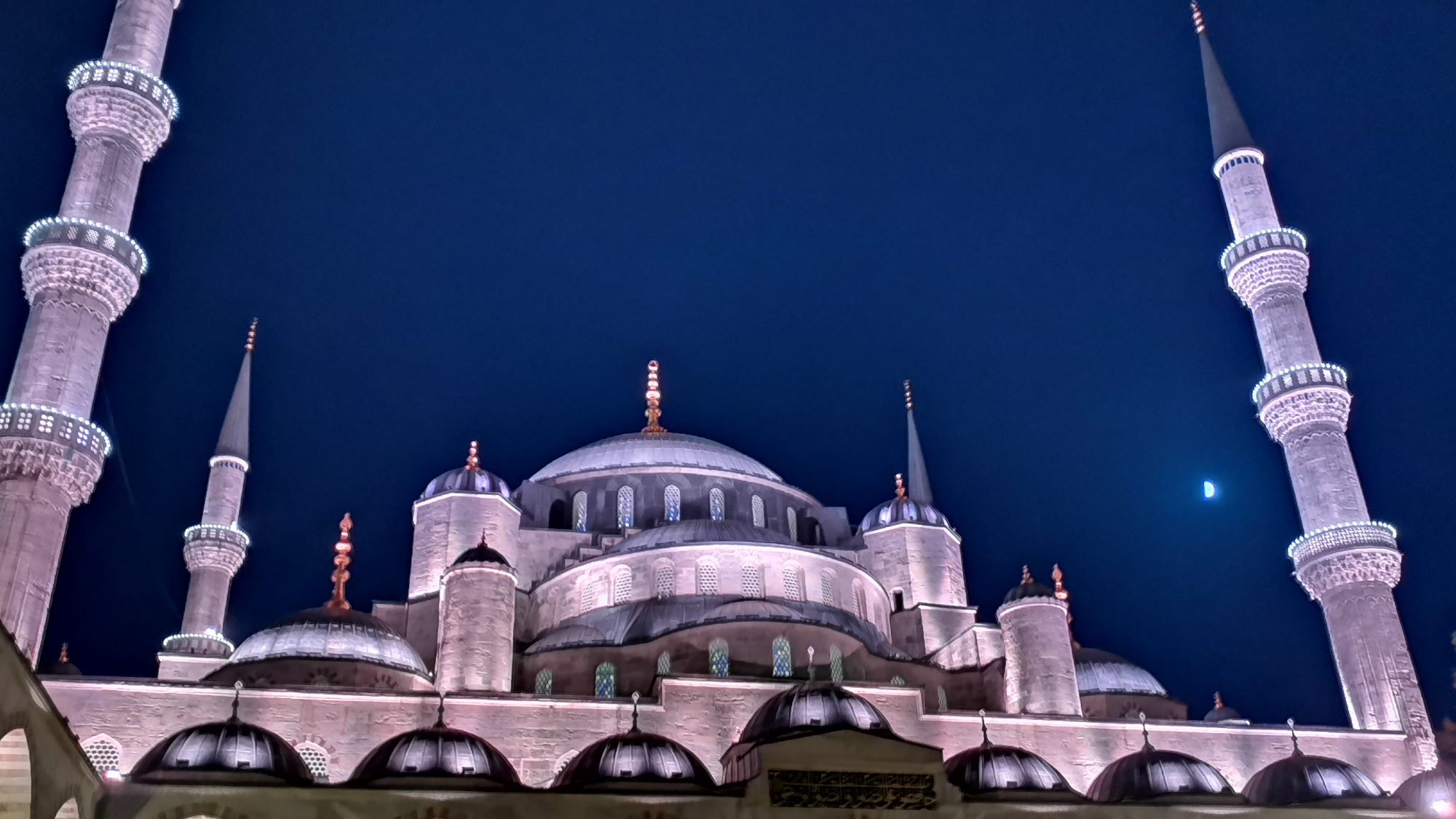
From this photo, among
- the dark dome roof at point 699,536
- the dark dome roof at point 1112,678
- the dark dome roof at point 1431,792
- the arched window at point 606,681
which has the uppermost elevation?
the dark dome roof at point 699,536

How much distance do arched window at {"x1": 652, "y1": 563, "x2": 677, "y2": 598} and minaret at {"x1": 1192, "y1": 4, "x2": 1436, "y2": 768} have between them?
10064 mm

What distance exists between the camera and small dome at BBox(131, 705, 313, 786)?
42.2 feet

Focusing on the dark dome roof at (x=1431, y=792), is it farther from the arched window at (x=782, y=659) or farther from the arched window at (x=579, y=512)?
the arched window at (x=579, y=512)

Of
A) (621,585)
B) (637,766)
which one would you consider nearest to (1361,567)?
(621,585)

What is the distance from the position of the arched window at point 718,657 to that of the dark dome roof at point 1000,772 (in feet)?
11.6

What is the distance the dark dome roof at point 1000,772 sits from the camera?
14.8 m

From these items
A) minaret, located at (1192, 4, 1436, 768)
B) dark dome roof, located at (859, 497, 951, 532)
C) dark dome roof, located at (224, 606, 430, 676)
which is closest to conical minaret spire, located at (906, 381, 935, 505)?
dark dome roof, located at (859, 497, 951, 532)

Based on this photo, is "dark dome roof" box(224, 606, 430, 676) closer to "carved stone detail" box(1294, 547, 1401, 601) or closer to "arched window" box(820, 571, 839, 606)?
"arched window" box(820, 571, 839, 606)

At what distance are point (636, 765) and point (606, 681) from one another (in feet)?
12.6

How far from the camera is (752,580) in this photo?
20062 mm

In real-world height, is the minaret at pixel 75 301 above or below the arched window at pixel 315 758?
above

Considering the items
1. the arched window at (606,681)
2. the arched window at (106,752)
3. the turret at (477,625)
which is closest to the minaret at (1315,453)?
the arched window at (606,681)

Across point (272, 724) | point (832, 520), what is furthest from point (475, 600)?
point (832, 520)

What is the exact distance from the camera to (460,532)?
2119 centimetres
